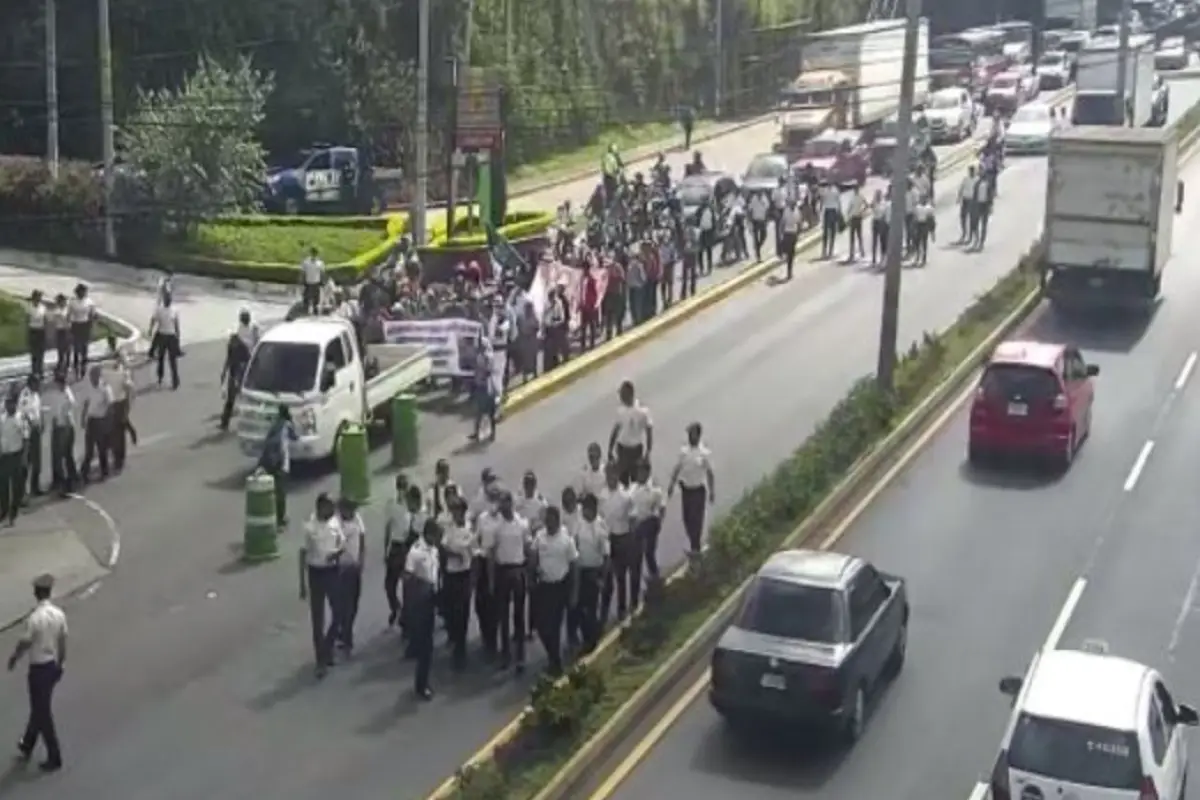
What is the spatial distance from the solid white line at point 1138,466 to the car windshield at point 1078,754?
11709 mm

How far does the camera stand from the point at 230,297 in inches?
1561

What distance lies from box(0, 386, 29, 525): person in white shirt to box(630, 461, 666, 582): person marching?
756 cm

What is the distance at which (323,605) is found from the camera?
19188 millimetres

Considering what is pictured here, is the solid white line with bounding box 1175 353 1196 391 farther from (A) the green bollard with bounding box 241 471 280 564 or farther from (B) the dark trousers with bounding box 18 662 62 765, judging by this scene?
(B) the dark trousers with bounding box 18 662 62 765

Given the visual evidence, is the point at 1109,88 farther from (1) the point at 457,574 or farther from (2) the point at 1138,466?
(1) the point at 457,574

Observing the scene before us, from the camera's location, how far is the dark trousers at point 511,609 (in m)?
19.3

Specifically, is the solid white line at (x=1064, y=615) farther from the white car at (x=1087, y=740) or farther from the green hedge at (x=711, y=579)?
the white car at (x=1087, y=740)

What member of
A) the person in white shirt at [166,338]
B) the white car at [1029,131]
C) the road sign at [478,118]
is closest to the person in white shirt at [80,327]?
the person in white shirt at [166,338]

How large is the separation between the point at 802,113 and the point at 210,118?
2332cm

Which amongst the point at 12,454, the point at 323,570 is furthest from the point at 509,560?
the point at 12,454

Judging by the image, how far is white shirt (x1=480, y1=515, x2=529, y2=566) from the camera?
19.2 metres

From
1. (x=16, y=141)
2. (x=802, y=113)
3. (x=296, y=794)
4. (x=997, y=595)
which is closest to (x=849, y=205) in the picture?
(x=802, y=113)

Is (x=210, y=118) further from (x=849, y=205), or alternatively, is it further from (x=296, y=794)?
(x=296, y=794)

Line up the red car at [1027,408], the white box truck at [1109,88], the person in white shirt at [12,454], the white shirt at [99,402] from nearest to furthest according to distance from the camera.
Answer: the person in white shirt at [12,454] < the white shirt at [99,402] < the red car at [1027,408] < the white box truck at [1109,88]
